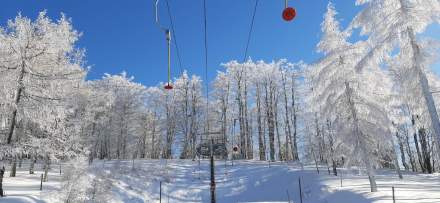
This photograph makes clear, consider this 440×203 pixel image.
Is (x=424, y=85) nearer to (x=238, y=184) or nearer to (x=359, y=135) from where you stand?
(x=359, y=135)

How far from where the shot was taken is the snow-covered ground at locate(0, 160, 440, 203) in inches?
709

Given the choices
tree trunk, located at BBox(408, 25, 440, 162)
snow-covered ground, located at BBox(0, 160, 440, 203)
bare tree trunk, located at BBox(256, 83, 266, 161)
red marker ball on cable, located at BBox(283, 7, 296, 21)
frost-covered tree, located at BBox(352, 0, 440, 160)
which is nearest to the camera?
red marker ball on cable, located at BBox(283, 7, 296, 21)

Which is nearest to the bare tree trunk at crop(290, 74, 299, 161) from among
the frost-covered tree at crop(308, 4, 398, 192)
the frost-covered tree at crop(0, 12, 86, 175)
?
the frost-covered tree at crop(308, 4, 398, 192)

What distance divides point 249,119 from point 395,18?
33892 millimetres

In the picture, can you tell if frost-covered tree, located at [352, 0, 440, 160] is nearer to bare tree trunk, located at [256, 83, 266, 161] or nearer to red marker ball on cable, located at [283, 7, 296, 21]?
red marker ball on cable, located at [283, 7, 296, 21]

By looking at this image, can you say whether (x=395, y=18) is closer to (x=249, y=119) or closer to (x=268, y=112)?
(x=268, y=112)

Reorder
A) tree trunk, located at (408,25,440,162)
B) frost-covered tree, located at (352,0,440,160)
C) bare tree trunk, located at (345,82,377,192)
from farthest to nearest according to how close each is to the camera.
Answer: bare tree trunk, located at (345,82,377,192) < frost-covered tree, located at (352,0,440,160) < tree trunk, located at (408,25,440,162)

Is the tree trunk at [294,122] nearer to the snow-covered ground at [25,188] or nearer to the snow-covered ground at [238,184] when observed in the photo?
the snow-covered ground at [238,184]

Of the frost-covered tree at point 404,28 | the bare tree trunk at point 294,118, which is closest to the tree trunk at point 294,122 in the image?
the bare tree trunk at point 294,118

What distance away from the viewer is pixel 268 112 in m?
43.7

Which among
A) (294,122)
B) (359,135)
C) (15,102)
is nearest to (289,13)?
(15,102)

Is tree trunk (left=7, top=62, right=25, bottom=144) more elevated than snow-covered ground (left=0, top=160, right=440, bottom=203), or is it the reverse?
tree trunk (left=7, top=62, right=25, bottom=144)

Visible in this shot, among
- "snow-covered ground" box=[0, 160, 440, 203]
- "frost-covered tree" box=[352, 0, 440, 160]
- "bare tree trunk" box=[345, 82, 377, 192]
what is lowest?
"snow-covered ground" box=[0, 160, 440, 203]

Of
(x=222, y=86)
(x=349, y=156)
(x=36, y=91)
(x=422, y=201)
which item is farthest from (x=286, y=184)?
(x=222, y=86)
